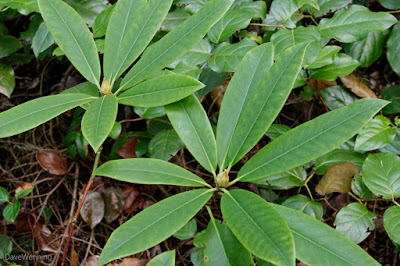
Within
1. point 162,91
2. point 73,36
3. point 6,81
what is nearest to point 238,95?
point 162,91

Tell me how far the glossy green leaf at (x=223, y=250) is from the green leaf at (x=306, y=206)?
363mm

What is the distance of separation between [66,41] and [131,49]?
21cm

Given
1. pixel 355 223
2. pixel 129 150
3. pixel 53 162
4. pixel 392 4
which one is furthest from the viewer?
pixel 53 162

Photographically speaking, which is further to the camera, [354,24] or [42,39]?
[42,39]

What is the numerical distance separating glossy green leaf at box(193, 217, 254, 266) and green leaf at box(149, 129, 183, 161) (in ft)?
1.39

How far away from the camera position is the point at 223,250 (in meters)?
0.96

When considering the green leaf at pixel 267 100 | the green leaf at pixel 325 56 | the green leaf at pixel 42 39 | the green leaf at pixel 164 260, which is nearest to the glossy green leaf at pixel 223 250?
the green leaf at pixel 164 260

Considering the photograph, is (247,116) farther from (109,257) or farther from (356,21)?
(356,21)

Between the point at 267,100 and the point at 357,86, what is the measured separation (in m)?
0.86

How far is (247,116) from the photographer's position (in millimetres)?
976

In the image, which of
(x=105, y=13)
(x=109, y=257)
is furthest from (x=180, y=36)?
(x=109, y=257)

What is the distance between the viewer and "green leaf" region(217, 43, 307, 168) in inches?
36.4

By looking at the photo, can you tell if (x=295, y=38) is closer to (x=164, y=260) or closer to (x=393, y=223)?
(x=393, y=223)

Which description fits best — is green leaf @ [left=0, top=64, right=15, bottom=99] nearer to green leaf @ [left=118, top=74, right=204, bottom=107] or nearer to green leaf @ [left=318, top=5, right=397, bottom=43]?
green leaf @ [left=118, top=74, right=204, bottom=107]
